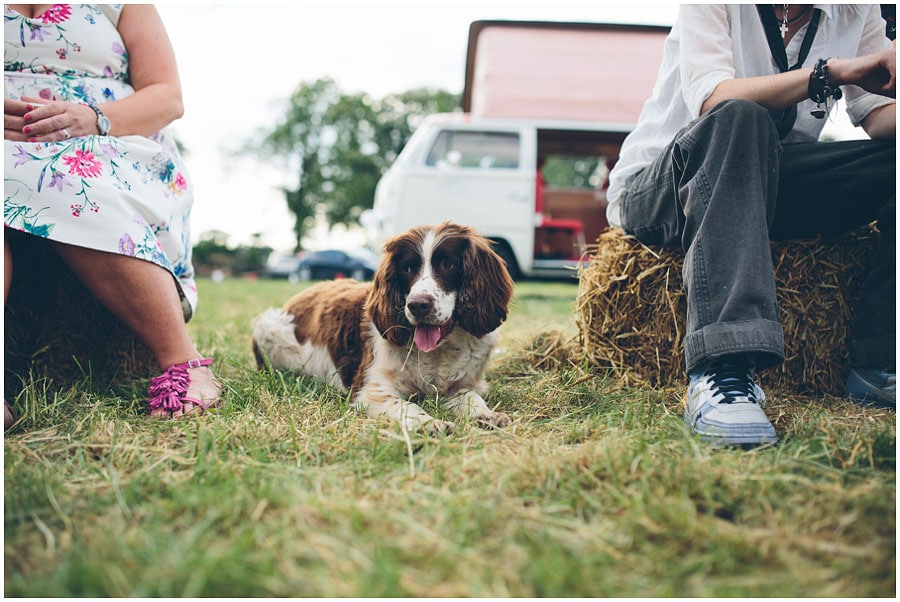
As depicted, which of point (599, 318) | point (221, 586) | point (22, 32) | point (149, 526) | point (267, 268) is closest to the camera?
point (221, 586)

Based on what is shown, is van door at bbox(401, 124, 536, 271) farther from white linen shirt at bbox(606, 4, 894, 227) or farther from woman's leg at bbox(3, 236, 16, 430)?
woman's leg at bbox(3, 236, 16, 430)

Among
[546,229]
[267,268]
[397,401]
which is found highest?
[397,401]

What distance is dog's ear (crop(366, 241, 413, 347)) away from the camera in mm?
2240

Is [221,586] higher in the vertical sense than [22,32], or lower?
lower

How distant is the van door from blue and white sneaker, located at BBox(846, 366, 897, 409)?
6.01 m

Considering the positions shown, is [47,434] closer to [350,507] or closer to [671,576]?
[350,507]

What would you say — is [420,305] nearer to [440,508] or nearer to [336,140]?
[440,508]

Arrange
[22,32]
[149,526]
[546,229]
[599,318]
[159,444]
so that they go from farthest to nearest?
1. [546,229]
2. [599,318]
3. [22,32]
4. [159,444]
5. [149,526]

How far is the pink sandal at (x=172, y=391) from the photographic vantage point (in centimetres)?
191

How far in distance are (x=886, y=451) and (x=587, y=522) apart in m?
0.79

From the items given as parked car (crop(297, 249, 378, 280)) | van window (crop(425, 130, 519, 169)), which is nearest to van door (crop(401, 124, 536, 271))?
van window (crop(425, 130, 519, 169))

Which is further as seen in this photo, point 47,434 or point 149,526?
point 47,434

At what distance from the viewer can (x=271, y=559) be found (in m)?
0.99

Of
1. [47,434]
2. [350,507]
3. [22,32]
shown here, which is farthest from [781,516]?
[22,32]
